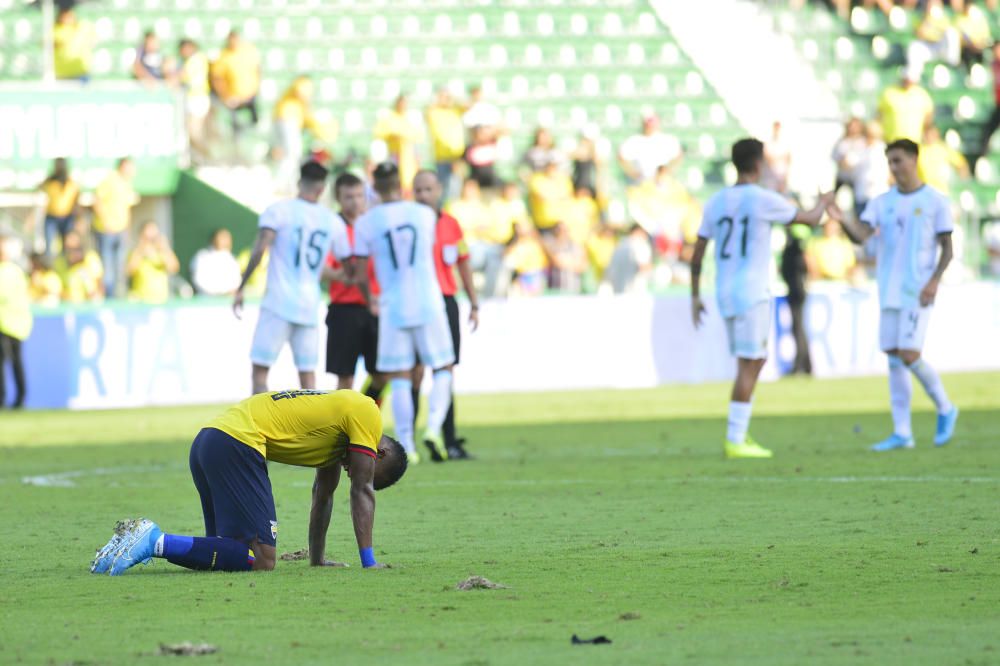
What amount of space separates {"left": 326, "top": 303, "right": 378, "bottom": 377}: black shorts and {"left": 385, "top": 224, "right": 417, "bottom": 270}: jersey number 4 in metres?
0.84

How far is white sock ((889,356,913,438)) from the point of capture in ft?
45.8

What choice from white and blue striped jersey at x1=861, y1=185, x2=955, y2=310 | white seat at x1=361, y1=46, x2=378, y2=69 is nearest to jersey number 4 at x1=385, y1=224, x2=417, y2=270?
white and blue striped jersey at x1=861, y1=185, x2=955, y2=310

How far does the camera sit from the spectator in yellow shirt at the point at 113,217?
24516 mm

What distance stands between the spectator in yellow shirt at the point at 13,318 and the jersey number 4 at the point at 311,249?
303 inches

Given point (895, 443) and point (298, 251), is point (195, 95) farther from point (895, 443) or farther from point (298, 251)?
point (895, 443)

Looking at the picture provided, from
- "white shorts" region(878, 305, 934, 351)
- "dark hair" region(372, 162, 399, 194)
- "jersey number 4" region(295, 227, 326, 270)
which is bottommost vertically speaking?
Answer: "white shorts" region(878, 305, 934, 351)

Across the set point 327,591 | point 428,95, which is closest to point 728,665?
point 327,591

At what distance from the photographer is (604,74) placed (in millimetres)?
31484

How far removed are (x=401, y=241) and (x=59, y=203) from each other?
12.0 meters

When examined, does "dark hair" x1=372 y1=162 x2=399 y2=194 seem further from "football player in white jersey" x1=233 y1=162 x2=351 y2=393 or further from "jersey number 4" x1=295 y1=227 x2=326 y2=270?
"jersey number 4" x1=295 y1=227 x2=326 y2=270

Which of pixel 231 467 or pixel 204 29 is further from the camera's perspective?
pixel 204 29

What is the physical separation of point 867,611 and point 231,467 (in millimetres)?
2770

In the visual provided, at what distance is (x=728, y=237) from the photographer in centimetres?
1337

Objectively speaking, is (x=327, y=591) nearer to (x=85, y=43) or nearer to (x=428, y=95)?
(x=85, y=43)
